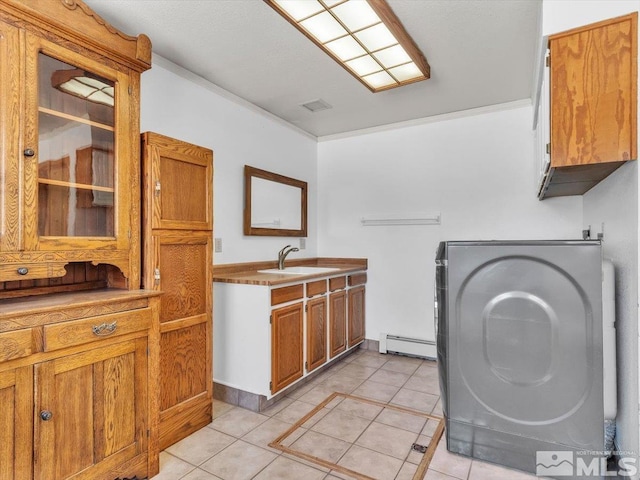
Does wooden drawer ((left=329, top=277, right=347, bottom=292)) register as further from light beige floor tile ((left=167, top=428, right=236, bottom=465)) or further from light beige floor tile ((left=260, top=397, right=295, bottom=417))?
light beige floor tile ((left=167, top=428, right=236, bottom=465))

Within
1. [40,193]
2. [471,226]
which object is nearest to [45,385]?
[40,193]

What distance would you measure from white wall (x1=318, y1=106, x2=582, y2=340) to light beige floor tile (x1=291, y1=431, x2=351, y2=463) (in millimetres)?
1807

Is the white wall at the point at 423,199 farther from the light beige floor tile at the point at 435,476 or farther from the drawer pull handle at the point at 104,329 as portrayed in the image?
the drawer pull handle at the point at 104,329

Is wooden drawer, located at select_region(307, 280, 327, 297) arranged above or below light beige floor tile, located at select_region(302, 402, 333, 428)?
above

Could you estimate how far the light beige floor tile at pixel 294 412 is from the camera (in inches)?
96.2

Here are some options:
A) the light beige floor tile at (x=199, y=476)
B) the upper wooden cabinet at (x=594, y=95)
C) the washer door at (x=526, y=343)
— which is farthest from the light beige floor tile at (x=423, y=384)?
the upper wooden cabinet at (x=594, y=95)

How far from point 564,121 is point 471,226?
1.89 metres

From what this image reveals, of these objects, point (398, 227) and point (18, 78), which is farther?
point (398, 227)

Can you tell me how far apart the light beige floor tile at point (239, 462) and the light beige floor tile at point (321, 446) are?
178 millimetres

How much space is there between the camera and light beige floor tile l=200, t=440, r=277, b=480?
1.87 m

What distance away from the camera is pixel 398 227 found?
3.85m

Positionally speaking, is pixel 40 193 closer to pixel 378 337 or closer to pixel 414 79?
pixel 414 79

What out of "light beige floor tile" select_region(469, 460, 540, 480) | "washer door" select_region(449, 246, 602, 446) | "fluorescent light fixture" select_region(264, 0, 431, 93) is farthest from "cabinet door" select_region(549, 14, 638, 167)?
"light beige floor tile" select_region(469, 460, 540, 480)

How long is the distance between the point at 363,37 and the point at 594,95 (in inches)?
51.0
